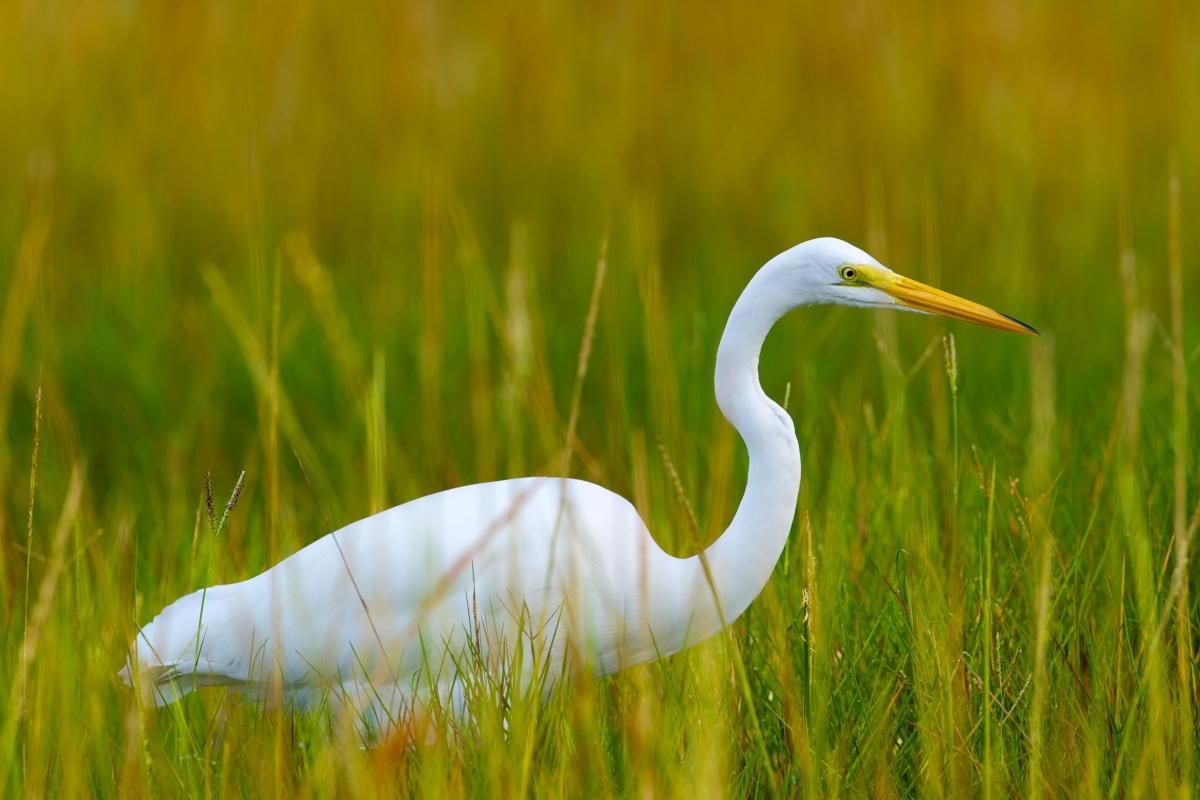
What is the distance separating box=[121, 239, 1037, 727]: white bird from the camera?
195 centimetres

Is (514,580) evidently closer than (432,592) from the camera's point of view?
Yes

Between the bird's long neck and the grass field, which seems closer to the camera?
the grass field

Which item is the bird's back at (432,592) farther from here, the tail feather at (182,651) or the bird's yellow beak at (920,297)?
the bird's yellow beak at (920,297)

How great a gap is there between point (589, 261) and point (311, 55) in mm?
1371

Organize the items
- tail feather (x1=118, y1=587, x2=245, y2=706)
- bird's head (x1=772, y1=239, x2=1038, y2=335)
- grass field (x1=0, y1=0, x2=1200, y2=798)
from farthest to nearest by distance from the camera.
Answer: tail feather (x1=118, y1=587, x2=245, y2=706), bird's head (x1=772, y1=239, x2=1038, y2=335), grass field (x1=0, y1=0, x2=1200, y2=798)

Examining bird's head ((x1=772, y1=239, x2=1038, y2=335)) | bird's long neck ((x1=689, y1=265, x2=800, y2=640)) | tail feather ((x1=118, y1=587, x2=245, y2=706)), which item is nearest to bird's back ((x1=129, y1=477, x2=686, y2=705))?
tail feather ((x1=118, y1=587, x2=245, y2=706))

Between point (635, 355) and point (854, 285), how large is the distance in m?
1.65

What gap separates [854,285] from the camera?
196cm

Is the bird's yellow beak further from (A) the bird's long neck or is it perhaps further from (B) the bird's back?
(B) the bird's back

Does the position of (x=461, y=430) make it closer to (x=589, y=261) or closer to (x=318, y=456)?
(x=318, y=456)

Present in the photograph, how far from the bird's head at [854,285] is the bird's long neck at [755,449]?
1.2 inches

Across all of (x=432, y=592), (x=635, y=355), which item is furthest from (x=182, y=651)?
(x=635, y=355)

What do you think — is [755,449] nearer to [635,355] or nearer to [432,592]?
[432,592]

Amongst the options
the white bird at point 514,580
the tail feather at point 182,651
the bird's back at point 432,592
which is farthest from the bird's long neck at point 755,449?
the tail feather at point 182,651
